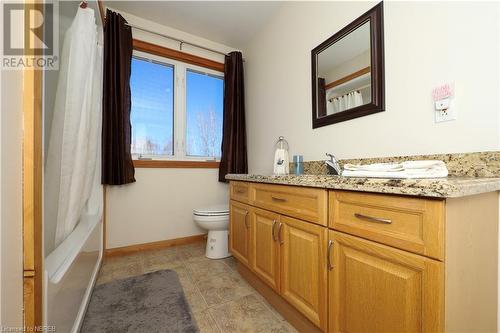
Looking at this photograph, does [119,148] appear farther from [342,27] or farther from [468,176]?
[468,176]

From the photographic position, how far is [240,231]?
63.7 inches

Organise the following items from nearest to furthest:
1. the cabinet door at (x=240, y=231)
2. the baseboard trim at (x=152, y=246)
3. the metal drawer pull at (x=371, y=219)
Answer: the metal drawer pull at (x=371, y=219) < the cabinet door at (x=240, y=231) < the baseboard trim at (x=152, y=246)

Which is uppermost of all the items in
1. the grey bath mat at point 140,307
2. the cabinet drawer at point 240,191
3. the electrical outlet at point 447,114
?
the electrical outlet at point 447,114

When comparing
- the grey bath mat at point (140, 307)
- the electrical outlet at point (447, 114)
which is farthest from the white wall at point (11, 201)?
the electrical outlet at point (447, 114)

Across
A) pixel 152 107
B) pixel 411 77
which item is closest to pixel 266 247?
pixel 411 77

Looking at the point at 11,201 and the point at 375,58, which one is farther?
the point at 375,58

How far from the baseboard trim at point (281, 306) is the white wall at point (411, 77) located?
→ 0.98 metres

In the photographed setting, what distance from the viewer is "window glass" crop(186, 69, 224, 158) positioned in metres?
2.55

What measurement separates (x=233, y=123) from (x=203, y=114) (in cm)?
39

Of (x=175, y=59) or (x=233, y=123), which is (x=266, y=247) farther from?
(x=175, y=59)

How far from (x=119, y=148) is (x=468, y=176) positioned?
2.36 metres

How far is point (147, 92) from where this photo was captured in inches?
91.6

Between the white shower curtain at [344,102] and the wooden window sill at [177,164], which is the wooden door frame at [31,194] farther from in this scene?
the wooden window sill at [177,164]

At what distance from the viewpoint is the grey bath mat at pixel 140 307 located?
1154 mm
